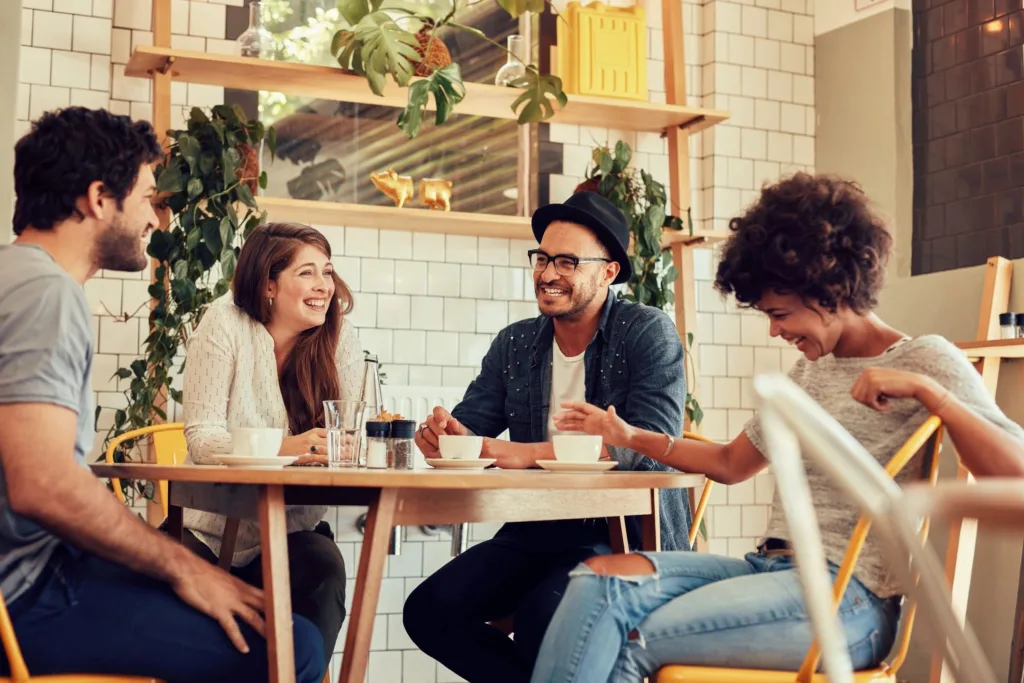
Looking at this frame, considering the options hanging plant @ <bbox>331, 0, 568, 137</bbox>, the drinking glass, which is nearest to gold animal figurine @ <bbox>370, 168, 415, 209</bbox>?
hanging plant @ <bbox>331, 0, 568, 137</bbox>

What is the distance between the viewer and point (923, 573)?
606 mm

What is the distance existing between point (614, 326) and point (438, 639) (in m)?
0.88

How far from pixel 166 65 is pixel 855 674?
302 cm

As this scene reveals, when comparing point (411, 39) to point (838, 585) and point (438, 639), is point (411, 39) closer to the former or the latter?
point (438, 639)

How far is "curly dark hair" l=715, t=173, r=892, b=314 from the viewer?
207cm

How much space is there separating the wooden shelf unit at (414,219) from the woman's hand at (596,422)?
77.8 inches

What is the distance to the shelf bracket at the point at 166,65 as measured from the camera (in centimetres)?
395

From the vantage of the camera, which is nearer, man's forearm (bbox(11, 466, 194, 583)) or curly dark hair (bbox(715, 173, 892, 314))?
man's forearm (bbox(11, 466, 194, 583))

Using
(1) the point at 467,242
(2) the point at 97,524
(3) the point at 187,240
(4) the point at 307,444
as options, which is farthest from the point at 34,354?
(1) the point at 467,242

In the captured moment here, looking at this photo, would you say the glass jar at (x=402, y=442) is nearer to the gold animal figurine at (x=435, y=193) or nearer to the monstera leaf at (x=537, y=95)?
the monstera leaf at (x=537, y=95)

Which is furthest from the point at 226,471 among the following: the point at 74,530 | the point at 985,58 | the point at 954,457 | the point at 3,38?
the point at 985,58

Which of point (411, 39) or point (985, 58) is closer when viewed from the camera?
point (411, 39)

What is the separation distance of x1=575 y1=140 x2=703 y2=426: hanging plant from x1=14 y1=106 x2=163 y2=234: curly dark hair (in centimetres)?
245

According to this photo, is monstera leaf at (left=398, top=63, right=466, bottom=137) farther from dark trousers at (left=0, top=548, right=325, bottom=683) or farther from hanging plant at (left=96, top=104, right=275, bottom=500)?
dark trousers at (left=0, top=548, right=325, bottom=683)
